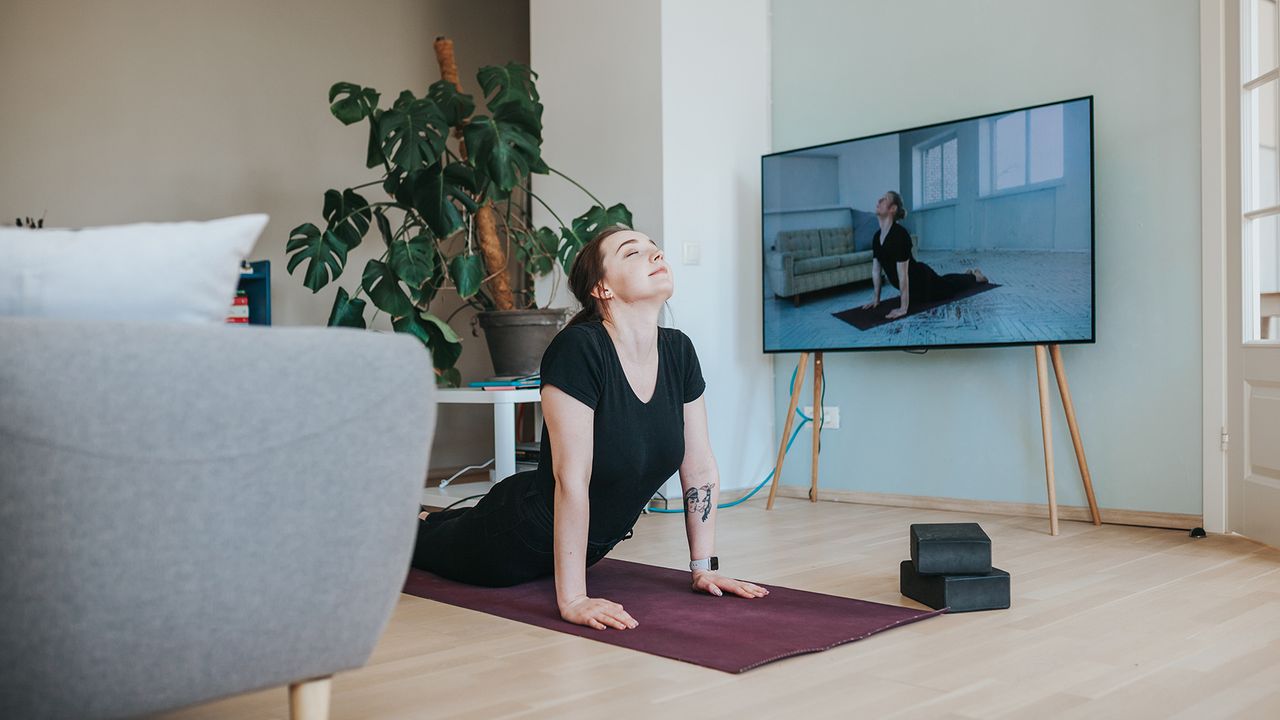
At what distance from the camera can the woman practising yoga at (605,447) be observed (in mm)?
2180

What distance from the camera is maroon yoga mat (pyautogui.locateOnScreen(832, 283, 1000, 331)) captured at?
370 cm

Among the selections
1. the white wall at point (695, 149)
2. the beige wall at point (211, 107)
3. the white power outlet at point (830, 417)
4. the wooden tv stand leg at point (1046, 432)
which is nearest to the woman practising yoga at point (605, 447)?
the wooden tv stand leg at point (1046, 432)

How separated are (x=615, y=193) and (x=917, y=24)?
1401mm

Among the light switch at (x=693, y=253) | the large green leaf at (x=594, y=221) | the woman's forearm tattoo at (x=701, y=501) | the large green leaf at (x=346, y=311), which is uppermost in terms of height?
the large green leaf at (x=594, y=221)

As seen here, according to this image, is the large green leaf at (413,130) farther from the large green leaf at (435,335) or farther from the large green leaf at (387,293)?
the large green leaf at (435,335)

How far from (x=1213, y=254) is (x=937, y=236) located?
882 mm

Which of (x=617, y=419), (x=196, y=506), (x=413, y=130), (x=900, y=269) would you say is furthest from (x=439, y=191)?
(x=196, y=506)

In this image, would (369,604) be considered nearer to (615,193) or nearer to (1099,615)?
(1099,615)

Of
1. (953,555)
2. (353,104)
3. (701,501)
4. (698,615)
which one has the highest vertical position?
(353,104)

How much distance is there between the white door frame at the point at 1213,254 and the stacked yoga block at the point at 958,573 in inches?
57.1

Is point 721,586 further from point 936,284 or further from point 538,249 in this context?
point 538,249

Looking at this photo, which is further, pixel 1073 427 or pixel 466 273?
pixel 466 273

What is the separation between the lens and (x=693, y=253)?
14.3ft

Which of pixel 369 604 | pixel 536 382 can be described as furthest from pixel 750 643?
pixel 536 382
